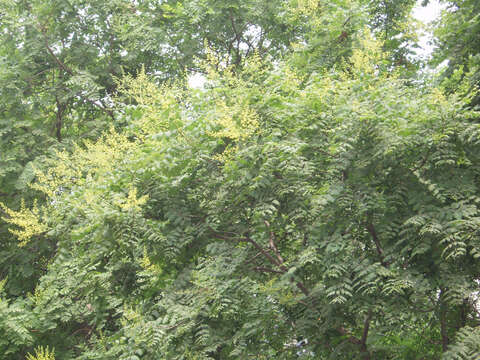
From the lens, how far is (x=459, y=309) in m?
3.88

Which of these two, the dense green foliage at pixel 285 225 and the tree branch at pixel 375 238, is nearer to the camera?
the dense green foliage at pixel 285 225

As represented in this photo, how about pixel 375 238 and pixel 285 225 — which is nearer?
pixel 375 238

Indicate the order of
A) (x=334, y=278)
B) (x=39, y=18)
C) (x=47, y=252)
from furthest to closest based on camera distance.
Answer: (x=39, y=18), (x=47, y=252), (x=334, y=278)

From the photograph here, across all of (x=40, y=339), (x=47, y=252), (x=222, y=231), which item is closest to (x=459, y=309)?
(x=222, y=231)

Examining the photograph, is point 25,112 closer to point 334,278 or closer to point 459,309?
point 334,278

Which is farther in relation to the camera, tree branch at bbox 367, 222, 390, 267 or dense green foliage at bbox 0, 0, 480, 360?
tree branch at bbox 367, 222, 390, 267

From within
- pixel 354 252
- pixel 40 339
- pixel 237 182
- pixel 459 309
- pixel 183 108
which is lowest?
pixel 40 339

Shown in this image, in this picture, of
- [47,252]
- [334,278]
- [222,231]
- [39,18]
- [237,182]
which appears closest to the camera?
[334,278]

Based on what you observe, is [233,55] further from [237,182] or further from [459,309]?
[459,309]

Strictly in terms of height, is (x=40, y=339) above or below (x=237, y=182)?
below

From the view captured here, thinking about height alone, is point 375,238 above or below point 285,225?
below

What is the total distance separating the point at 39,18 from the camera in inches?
295

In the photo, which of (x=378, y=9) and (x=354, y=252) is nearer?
(x=354, y=252)

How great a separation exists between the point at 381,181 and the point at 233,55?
6283mm
